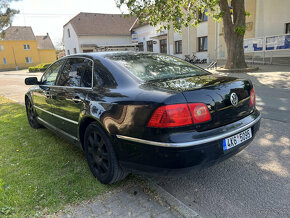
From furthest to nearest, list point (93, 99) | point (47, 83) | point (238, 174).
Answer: point (47, 83) < point (238, 174) < point (93, 99)

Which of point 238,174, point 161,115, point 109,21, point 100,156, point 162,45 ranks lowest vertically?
point 238,174

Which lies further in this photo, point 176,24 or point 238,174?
point 176,24

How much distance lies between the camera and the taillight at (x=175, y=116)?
6.94 ft

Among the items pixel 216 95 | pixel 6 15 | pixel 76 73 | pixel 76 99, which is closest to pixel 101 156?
pixel 76 99

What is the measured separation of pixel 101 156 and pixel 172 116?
1.15 meters

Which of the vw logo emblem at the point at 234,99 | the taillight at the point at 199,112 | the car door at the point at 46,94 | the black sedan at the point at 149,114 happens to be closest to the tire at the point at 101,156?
the black sedan at the point at 149,114

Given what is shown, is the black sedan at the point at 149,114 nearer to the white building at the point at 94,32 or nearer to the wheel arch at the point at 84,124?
the wheel arch at the point at 84,124

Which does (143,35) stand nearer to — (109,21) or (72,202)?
(109,21)

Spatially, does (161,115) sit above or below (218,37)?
below

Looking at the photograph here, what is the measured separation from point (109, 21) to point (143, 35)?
9156mm

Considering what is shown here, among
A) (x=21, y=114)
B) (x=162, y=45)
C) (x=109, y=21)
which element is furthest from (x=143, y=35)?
(x=21, y=114)

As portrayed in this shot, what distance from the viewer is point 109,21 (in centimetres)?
4166


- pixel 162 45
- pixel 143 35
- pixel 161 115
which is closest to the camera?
pixel 161 115

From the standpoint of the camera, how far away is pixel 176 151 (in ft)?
6.89
